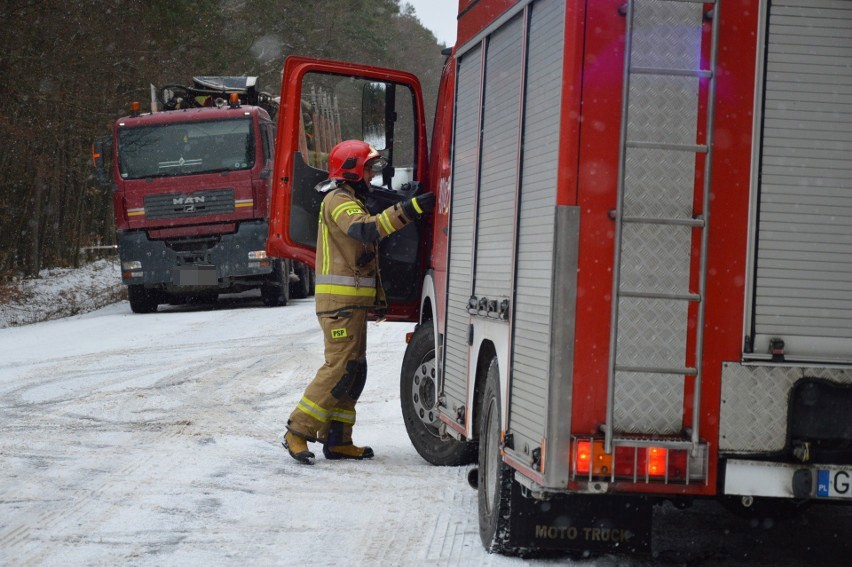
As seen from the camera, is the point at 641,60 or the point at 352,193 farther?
the point at 352,193

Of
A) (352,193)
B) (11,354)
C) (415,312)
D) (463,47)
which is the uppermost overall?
(463,47)

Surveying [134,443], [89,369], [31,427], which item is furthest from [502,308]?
[89,369]

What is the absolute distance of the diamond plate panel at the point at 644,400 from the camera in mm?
4449

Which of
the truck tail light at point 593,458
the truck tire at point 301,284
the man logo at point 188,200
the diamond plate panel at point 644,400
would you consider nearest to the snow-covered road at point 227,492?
the truck tail light at point 593,458

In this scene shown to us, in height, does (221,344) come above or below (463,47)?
below

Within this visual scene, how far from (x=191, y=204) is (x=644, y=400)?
16233 mm

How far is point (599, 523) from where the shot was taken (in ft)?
16.4

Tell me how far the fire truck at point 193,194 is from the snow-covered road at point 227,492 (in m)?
7.64

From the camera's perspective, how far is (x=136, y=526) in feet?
19.6

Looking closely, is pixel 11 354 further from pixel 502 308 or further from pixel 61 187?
pixel 61 187

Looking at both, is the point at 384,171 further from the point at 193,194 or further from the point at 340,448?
the point at 193,194

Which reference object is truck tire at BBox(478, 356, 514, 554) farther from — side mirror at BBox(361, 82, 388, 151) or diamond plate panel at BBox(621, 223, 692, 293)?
side mirror at BBox(361, 82, 388, 151)

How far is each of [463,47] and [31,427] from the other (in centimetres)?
442

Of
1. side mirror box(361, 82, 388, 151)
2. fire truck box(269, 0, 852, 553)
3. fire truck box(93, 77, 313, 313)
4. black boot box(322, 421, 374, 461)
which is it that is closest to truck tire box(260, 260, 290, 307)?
fire truck box(93, 77, 313, 313)
